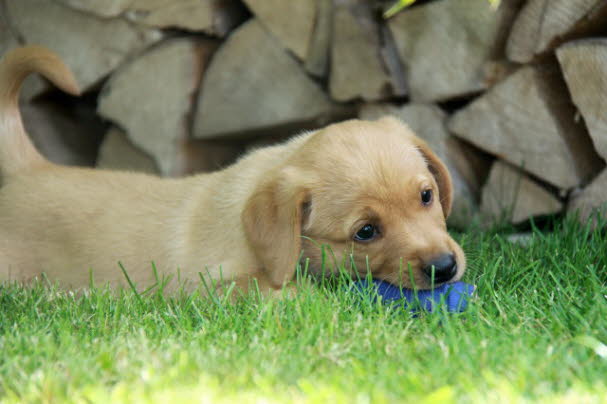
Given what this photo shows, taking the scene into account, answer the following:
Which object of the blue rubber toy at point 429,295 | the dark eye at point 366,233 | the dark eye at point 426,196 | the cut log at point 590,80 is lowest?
the blue rubber toy at point 429,295

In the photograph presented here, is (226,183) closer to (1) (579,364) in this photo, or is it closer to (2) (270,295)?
(2) (270,295)

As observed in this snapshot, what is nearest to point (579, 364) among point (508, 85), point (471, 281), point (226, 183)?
point (471, 281)

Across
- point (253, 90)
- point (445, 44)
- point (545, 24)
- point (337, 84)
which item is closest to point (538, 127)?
point (545, 24)

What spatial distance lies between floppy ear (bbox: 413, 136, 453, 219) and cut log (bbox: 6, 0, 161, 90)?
7.35ft

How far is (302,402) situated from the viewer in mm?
1544

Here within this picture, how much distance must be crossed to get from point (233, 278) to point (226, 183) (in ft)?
1.69

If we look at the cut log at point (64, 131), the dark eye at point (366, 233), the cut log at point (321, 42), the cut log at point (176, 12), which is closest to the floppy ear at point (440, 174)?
the dark eye at point (366, 233)

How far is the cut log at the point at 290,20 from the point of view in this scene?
3.88m

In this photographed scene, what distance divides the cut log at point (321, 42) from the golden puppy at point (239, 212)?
110 centimetres

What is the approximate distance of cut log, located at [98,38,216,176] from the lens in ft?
14.1

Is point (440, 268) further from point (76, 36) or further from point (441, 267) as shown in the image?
point (76, 36)

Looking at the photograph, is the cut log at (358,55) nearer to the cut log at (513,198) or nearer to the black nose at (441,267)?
the cut log at (513,198)

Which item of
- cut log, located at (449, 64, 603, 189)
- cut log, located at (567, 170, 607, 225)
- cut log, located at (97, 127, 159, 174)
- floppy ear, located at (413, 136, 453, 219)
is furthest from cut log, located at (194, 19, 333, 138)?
cut log, located at (567, 170, 607, 225)

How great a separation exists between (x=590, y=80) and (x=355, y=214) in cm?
130
